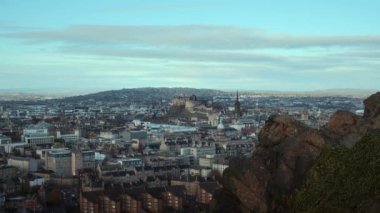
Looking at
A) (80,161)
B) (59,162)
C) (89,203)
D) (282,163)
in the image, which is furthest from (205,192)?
(59,162)

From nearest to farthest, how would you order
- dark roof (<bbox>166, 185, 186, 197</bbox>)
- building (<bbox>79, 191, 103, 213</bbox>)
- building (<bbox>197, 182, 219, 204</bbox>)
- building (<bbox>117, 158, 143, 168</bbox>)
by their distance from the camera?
building (<bbox>79, 191, 103, 213</bbox>)
dark roof (<bbox>166, 185, 186, 197</bbox>)
building (<bbox>197, 182, 219, 204</bbox>)
building (<bbox>117, 158, 143, 168</bbox>)

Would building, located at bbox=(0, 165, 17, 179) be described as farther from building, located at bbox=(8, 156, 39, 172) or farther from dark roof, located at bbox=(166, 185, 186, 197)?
dark roof, located at bbox=(166, 185, 186, 197)

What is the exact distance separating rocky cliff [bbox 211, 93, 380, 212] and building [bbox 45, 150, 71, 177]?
40.0 m

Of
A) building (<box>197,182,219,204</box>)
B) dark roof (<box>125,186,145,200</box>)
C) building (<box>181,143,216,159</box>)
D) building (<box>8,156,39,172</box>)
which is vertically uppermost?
dark roof (<box>125,186,145,200</box>)

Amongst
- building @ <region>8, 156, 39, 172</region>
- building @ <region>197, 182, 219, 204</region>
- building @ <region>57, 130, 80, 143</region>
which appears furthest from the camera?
building @ <region>57, 130, 80, 143</region>

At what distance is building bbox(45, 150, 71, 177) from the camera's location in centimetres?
6312

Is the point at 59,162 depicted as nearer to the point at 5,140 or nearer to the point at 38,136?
the point at 5,140

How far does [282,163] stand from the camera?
2295 centimetres

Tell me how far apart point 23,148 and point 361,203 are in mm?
63651

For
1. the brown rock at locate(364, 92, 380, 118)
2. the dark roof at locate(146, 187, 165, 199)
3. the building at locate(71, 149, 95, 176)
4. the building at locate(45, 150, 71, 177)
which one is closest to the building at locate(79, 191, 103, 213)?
the dark roof at locate(146, 187, 165, 199)

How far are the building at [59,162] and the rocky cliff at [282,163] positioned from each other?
40.0 metres

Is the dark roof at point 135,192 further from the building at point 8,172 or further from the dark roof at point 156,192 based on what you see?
the building at point 8,172

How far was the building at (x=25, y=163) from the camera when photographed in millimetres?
63084

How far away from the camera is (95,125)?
112 metres
